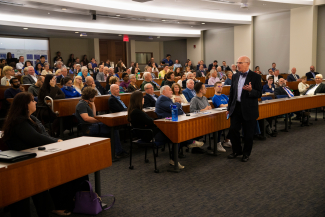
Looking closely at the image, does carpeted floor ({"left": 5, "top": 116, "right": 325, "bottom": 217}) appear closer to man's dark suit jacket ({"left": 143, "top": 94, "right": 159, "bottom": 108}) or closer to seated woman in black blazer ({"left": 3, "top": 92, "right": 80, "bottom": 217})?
seated woman in black blazer ({"left": 3, "top": 92, "right": 80, "bottom": 217})

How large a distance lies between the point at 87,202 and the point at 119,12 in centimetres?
824

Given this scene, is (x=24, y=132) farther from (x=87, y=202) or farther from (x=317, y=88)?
(x=317, y=88)

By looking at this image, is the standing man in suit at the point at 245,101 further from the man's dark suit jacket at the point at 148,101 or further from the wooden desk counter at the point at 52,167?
the wooden desk counter at the point at 52,167

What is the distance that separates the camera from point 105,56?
18.6 m

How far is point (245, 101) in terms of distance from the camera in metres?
4.36

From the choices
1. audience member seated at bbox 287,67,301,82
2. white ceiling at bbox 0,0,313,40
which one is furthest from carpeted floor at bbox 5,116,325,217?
audience member seated at bbox 287,67,301,82

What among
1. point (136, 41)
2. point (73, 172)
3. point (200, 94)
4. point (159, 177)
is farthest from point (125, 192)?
point (136, 41)

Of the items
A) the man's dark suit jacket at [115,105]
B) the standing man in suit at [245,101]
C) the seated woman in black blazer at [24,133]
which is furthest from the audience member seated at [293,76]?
the seated woman in black blazer at [24,133]

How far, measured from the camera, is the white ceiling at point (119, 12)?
9.02m

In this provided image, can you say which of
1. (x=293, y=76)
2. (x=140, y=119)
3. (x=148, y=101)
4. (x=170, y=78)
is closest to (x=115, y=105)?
(x=148, y=101)

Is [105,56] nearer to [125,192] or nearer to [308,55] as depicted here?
[308,55]

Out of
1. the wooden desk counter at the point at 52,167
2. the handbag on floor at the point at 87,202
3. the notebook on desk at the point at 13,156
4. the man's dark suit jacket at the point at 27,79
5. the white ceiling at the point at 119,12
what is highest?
the white ceiling at the point at 119,12

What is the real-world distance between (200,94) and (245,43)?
1039cm

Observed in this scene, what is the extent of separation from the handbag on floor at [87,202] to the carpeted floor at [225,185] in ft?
0.44
